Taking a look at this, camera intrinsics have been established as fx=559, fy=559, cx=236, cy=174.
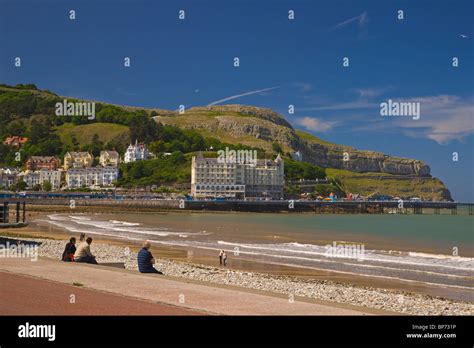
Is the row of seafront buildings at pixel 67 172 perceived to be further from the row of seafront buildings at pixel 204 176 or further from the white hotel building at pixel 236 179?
the white hotel building at pixel 236 179

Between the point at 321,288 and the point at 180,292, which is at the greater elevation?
the point at 180,292

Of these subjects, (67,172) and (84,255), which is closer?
(84,255)

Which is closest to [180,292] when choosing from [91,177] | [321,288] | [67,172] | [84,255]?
[84,255]

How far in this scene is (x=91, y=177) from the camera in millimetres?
162000

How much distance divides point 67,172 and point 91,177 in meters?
7.57

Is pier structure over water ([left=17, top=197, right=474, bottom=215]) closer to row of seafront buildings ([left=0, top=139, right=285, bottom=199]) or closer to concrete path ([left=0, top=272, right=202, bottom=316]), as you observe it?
row of seafront buildings ([left=0, top=139, right=285, bottom=199])

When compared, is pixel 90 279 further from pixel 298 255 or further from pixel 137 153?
pixel 137 153

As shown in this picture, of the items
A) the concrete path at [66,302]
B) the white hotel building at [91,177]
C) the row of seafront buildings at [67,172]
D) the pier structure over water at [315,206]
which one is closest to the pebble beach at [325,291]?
Result: the concrete path at [66,302]

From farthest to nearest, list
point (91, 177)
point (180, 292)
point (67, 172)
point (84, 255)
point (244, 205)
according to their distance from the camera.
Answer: point (67, 172) → point (91, 177) → point (244, 205) → point (84, 255) → point (180, 292)

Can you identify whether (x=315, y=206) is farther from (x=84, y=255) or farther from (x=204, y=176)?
(x=84, y=255)

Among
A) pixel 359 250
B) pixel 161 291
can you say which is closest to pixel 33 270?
pixel 161 291

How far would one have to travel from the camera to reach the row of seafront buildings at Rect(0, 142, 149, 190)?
161 m

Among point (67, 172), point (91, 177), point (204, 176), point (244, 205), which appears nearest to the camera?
point (244, 205)

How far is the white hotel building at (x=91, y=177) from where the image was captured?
160750 millimetres
